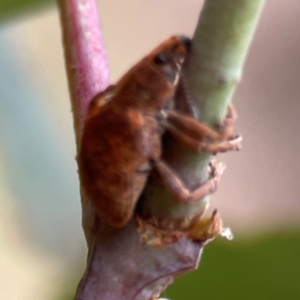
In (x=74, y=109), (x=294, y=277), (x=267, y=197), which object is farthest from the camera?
(x=267, y=197)

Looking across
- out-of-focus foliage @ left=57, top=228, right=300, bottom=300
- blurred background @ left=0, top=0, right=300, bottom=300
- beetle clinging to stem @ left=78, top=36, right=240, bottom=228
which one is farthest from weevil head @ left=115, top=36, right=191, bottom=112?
blurred background @ left=0, top=0, right=300, bottom=300

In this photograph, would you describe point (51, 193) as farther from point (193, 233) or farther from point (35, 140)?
point (193, 233)

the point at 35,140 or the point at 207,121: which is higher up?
the point at 207,121

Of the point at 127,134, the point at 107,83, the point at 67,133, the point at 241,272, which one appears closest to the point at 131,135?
the point at 127,134

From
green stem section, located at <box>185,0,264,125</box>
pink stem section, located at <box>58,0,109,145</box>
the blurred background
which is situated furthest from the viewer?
the blurred background

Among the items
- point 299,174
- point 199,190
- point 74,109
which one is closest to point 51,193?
point 299,174

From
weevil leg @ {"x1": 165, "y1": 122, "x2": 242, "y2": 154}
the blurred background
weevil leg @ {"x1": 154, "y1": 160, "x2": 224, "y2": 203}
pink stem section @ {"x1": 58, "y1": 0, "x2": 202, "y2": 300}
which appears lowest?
the blurred background

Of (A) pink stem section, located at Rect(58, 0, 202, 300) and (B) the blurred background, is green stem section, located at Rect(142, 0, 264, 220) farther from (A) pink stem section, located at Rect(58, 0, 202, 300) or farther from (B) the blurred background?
(B) the blurred background
